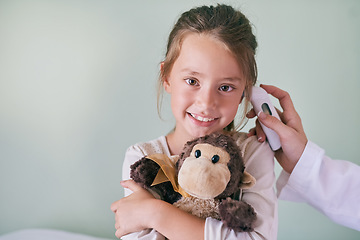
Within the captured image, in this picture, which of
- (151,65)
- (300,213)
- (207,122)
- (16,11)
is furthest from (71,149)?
(300,213)

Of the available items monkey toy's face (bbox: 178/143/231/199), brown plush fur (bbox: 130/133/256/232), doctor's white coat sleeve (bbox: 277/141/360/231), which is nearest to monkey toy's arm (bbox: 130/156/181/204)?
brown plush fur (bbox: 130/133/256/232)

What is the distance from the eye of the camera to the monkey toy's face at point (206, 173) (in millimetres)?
640

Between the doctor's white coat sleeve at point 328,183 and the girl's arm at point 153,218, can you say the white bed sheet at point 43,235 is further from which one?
the doctor's white coat sleeve at point 328,183

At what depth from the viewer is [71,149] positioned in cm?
136

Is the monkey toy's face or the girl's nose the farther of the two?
the girl's nose

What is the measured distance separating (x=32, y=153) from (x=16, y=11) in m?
0.53

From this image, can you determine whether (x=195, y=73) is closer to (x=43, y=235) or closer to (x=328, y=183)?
(x=328, y=183)

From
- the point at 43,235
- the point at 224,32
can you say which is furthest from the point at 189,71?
the point at 43,235

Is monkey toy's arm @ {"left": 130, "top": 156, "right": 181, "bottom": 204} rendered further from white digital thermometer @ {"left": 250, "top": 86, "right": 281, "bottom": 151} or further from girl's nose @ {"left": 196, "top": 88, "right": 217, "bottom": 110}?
white digital thermometer @ {"left": 250, "top": 86, "right": 281, "bottom": 151}

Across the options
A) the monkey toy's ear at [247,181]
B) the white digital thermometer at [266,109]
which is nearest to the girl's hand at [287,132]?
the white digital thermometer at [266,109]

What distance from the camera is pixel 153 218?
772mm

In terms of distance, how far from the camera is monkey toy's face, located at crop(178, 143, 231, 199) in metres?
0.64

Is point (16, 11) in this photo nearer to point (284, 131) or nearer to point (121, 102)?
point (121, 102)

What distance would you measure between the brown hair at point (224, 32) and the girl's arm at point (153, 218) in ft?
1.17
